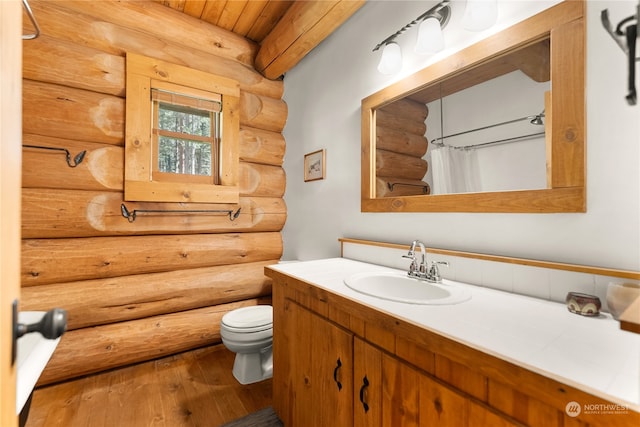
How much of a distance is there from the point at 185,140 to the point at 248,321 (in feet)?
5.30

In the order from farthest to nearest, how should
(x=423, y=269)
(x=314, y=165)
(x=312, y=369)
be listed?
(x=314, y=165) → (x=423, y=269) → (x=312, y=369)

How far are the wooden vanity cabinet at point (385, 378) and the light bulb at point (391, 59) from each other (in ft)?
4.25

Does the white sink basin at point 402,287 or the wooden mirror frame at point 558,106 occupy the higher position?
the wooden mirror frame at point 558,106

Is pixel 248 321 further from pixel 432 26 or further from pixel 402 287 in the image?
pixel 432 26

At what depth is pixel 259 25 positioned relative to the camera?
2.51 metres

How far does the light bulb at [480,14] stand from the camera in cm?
121

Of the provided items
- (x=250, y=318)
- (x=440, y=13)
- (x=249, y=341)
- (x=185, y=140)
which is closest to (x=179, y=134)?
(x=185, y=140)

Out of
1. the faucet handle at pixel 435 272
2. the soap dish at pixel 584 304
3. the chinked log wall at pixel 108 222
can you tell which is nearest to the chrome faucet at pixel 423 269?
the faucet handle at pixel 435 272

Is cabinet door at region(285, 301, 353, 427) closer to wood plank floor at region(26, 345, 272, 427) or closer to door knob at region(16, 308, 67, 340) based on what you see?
wood plank floor at region(26, 345, 272, 427)

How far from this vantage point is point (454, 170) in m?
1.44

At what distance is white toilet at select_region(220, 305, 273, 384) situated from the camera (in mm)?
1894

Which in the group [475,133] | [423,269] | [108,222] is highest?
[475,133]

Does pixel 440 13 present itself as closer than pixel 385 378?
No

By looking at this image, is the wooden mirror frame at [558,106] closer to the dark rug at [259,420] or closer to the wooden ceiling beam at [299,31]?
the wooden ceiling beam at [299,31]
